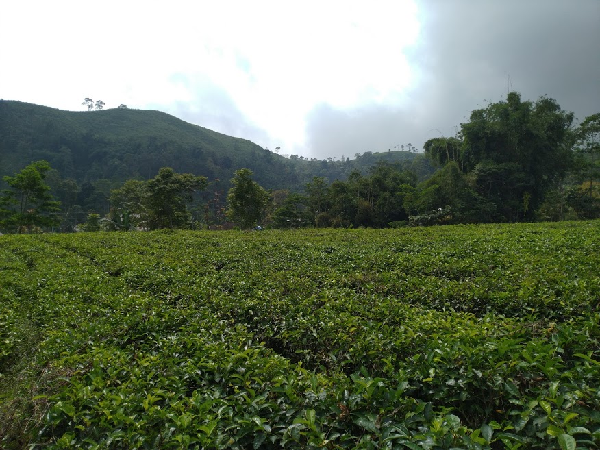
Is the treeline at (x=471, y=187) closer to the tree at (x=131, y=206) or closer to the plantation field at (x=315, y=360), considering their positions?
the tree at (x=131, y=206)

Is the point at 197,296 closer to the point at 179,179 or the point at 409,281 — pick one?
the point at 409,281

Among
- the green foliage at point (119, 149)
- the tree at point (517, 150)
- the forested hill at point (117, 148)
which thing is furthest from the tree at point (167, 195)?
the forested hill at point (117, 148)

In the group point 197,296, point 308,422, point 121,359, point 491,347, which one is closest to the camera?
point 308,422

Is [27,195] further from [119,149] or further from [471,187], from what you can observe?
[119,149]

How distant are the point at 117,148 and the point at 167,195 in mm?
62651

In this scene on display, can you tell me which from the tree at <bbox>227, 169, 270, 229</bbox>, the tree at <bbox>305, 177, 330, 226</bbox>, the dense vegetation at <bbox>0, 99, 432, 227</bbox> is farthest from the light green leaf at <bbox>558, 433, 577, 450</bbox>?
the dense vegetation at <bbox>0, 99, 432, 227</bbox>

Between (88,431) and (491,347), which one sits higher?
(491,347)

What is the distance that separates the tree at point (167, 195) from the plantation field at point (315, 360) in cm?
2164

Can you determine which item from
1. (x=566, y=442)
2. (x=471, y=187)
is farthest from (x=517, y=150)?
(x=566, y=442)

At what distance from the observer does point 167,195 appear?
2873 cm

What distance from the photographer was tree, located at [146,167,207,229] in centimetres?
2825

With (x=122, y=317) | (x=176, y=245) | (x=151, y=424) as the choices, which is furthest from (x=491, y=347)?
(x=176, y=245)

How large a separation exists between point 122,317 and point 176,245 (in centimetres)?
862

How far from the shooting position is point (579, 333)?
3.06 metres
